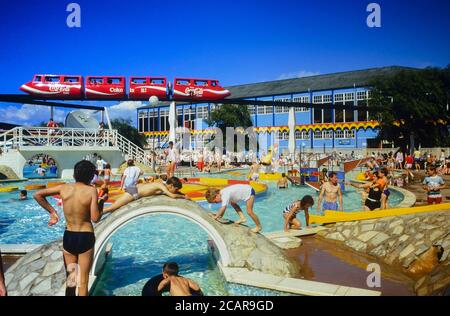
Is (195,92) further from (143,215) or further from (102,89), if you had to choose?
(143,215)

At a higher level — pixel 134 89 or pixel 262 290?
pixel 134 89

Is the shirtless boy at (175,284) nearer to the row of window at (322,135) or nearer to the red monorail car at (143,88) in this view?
the red monorail car at (143,88)

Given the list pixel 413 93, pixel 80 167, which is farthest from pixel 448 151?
pixel 80 167

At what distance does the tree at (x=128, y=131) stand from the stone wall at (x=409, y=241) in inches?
2226

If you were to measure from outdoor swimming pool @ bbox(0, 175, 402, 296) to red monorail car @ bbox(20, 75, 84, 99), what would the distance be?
17372 millimetres

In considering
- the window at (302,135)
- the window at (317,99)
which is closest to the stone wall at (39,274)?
the window at (302,135)

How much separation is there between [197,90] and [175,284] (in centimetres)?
3114

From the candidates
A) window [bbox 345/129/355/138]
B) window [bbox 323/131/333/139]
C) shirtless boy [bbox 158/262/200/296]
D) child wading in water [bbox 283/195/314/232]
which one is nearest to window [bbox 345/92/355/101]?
window [bbox 345/129/355/138]

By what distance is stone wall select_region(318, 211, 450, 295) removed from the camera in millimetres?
6816

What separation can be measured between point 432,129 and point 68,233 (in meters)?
40.7

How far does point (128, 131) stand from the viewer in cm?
6384

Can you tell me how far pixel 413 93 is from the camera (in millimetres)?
37750

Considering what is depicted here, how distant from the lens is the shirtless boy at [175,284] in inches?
204
